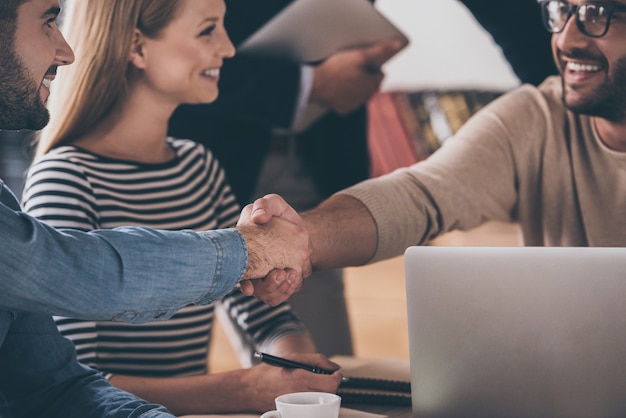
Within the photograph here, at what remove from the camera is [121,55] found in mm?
1552

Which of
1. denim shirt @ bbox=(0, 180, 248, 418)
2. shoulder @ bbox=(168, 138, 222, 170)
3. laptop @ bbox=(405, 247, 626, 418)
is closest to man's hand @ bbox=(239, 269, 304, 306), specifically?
denim shirt @ bbox=(0, 180, 248, 418)

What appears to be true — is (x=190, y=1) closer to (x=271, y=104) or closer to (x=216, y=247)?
(x=271, y=104)

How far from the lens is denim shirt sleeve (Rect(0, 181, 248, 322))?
87 centimetres

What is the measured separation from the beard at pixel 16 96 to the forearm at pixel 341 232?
1.55ft

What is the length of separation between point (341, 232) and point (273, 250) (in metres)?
0.22

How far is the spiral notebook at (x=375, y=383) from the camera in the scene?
1127 millimetres

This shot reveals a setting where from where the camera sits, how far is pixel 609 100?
157cm

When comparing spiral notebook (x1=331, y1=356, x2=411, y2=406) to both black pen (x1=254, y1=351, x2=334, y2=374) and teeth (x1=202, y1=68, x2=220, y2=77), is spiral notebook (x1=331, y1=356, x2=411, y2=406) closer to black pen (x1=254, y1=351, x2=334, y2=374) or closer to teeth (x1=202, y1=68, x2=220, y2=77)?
black pen (x1=254, y1=351, x2=334, y2=374)

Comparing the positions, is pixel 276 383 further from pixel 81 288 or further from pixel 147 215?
pixel 147 215

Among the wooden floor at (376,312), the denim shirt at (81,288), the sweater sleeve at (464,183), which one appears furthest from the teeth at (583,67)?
the wooden floor at (376,312)

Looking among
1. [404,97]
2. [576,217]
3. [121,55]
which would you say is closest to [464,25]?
[404,97]

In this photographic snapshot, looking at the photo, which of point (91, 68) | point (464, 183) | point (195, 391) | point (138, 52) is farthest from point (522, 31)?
point (195, 391)

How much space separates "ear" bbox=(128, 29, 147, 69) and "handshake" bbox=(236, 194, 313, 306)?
0.45m

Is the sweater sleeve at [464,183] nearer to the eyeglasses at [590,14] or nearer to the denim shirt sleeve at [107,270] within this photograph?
the eyeglasses at [590,14]
